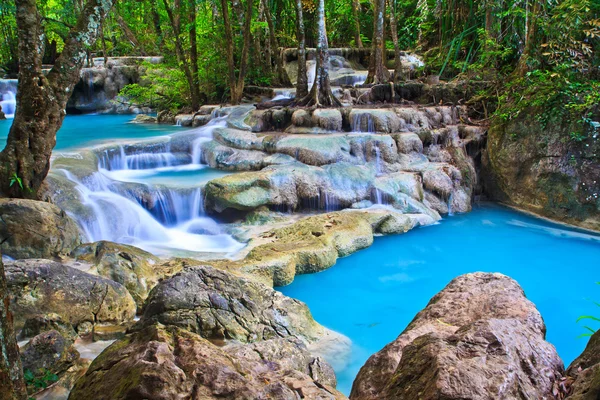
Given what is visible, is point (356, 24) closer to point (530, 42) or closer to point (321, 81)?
point (321, 81)

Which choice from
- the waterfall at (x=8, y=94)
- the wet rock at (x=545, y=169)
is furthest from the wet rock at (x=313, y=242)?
the waterfall at (x=8, y=94)

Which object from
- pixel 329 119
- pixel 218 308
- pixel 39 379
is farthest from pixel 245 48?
pixel 39 379

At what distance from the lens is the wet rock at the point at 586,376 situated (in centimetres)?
166

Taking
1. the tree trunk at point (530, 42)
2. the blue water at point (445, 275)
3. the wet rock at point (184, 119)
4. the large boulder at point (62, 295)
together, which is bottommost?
the blue water at point (445, 275)

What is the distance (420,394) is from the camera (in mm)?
1827

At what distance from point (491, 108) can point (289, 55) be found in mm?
9048

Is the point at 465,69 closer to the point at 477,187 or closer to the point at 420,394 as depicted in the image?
the point at 477,187

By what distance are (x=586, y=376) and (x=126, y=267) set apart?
4392mm

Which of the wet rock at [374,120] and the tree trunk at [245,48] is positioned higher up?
the tree trunk at [245,48]

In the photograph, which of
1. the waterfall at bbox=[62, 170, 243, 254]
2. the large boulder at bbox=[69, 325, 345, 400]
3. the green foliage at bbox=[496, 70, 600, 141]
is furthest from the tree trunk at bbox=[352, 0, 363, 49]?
the large boulder at bbox=[69, 325, 345, 400]

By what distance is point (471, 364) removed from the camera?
1870 millimetres

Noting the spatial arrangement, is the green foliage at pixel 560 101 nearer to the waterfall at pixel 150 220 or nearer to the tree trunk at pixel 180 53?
the waterfall at pixel 150 220

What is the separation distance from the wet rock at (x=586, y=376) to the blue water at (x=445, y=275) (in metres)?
2.27

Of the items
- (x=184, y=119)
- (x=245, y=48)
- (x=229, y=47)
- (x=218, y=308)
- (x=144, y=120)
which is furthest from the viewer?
(x=144, y=120)
